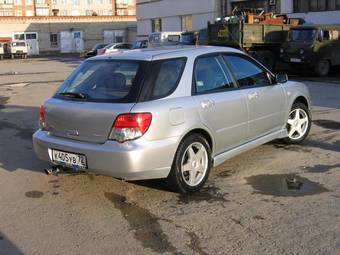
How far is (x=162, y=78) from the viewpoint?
17.9 feet

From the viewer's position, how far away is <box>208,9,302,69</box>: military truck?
21.2 metres

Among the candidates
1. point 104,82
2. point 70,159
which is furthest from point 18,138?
point 104,82

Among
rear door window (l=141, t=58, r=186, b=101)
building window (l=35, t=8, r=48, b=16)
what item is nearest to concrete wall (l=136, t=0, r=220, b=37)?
rear door window (l=141, t=58, r=186, b=101)

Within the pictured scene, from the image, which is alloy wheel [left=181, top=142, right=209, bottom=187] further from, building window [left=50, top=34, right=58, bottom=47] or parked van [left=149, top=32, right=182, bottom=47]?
building window [left=50, top=34, right=58, bottom=47]

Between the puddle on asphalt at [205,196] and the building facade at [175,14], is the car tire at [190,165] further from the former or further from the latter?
the building facade at [175,14]

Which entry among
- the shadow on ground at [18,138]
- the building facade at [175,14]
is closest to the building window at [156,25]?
the building facade at [175,14]

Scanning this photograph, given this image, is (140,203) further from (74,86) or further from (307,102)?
(307,102)

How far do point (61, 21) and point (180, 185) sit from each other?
213ft

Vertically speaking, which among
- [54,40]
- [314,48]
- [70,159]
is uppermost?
[54,40]

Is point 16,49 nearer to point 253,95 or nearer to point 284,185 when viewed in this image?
point 253,95

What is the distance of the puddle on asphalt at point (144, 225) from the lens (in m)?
4.30

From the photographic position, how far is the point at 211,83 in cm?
597

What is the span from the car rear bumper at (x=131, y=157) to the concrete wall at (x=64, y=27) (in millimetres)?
62739

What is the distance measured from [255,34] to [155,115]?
17.2 meters
